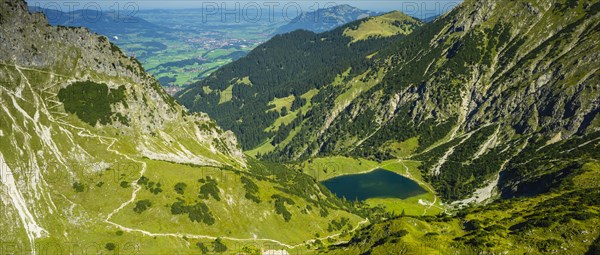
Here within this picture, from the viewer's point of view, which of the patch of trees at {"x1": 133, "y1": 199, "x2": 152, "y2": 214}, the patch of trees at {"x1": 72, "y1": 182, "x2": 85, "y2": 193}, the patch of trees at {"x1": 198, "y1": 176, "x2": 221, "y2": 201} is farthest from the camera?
the patch of trees at {"x1": 198, "y1": 176, "x2": 221, "y2": 201}

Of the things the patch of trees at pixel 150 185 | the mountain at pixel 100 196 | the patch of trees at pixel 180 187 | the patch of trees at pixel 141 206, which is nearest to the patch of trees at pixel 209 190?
the mountain at pixel 100 196

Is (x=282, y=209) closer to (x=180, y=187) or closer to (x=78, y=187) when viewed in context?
(x=180, y=187)

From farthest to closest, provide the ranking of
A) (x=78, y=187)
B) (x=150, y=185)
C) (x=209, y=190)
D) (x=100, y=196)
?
(x=209, y=190), (x=150, y=185), (x=78, y=187), (x=100, y=196)

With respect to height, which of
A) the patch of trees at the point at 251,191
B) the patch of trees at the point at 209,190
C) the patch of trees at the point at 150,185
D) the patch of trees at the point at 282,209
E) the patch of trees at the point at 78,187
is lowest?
the patch of trees at the point at 282,209

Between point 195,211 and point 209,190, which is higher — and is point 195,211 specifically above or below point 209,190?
below

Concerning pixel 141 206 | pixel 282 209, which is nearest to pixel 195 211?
pixel 141 206

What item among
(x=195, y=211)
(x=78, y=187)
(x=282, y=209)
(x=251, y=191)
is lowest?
(x=282, y=209)

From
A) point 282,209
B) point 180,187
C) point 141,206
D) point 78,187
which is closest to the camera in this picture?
point 141,206

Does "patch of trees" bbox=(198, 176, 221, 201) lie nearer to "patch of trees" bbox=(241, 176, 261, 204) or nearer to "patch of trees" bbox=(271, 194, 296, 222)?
"patch of trees" bbox=(241, 176, 261, 204)

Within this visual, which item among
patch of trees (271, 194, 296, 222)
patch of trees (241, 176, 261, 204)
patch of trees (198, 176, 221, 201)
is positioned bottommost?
patch of trees (271, 194, 296, 222)

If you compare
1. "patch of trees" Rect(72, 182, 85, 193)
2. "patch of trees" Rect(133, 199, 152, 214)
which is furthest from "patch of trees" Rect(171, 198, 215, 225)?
"patch of trees" Rect(72, 182, 85, 193)

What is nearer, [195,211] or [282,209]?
[195,211]

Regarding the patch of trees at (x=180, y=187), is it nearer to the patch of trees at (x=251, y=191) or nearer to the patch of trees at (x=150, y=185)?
the patch of trees at (x=150, y=185)

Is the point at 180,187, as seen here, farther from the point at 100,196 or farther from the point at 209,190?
the point at 100,196
